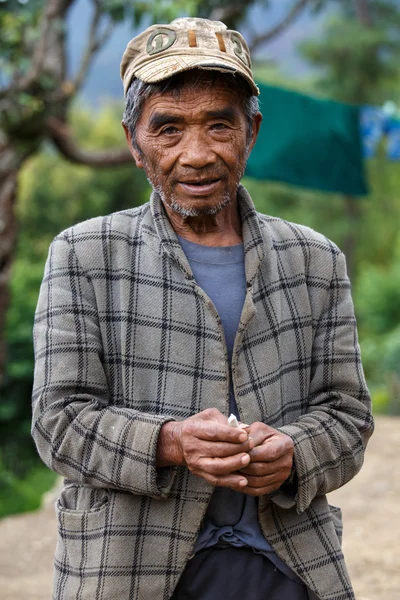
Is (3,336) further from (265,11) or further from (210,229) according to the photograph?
(210,229)

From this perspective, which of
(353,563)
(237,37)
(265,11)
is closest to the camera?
Answer: (237,37)

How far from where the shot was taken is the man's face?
1860mm

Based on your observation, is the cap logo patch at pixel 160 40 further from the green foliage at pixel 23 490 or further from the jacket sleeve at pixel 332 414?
the green foliage at pixel 23 490

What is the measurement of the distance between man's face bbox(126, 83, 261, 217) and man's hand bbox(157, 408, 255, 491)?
50cm

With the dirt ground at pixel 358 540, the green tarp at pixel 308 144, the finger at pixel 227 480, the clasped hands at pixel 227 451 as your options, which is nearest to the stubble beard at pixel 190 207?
the clasped hands at pixel 227 451

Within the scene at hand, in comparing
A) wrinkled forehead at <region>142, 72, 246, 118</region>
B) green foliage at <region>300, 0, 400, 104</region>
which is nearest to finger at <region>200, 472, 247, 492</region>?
wrinkled forehead at <region>142, 72, 246, 118</region>

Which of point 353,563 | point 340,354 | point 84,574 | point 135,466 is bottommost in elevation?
point 353,563

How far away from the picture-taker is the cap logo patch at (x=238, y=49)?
194 cm

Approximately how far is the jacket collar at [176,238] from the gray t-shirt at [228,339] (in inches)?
1.5

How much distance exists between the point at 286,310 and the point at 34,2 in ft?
17.8

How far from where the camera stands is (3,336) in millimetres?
7086

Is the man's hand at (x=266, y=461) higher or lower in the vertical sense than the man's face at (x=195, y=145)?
lower

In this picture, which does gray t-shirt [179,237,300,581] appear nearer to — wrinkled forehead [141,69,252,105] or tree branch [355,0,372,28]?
wrinkled forehead [141,69,252,105]

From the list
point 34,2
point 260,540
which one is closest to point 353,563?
point 260,540
